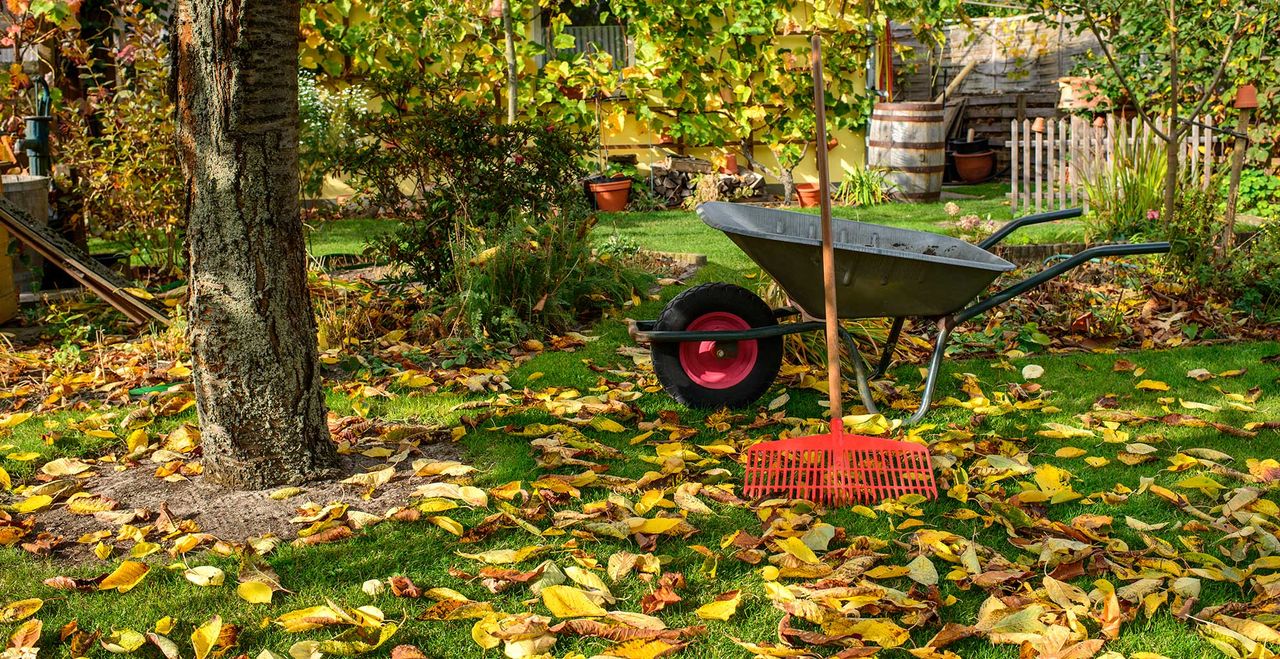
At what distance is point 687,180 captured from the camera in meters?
10.9

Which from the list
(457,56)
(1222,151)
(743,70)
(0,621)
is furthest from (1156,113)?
(0,621)

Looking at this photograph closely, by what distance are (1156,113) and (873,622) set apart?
8.69m

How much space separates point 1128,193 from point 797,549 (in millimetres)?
4683

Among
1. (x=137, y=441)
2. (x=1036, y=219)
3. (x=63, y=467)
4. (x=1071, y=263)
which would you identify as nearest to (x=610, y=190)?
(x=1036, y=219)

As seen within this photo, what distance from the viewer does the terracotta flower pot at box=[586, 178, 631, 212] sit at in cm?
1010

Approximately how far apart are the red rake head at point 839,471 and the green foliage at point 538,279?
201 cm

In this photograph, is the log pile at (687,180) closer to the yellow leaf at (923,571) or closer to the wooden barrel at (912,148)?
the wooden barrel at (912,148)

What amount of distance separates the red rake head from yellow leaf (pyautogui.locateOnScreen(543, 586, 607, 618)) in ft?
2.61

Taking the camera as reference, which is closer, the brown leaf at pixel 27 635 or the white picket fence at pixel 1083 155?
the brown leaf at pixel 27 635

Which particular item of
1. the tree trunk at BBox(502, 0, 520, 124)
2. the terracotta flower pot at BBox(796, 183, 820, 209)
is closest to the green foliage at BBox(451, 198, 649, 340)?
the tree trunk at BBox(502, 0, 520, 124)

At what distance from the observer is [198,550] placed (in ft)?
9.43

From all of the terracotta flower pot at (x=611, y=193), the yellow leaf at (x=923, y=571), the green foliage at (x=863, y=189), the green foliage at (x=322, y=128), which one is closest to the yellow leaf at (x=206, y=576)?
the yellow leaf at (x=923, y=571)

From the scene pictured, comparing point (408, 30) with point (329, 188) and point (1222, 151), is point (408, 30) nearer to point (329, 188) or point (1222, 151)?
point (329, 188)

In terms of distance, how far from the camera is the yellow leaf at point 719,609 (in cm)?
252
